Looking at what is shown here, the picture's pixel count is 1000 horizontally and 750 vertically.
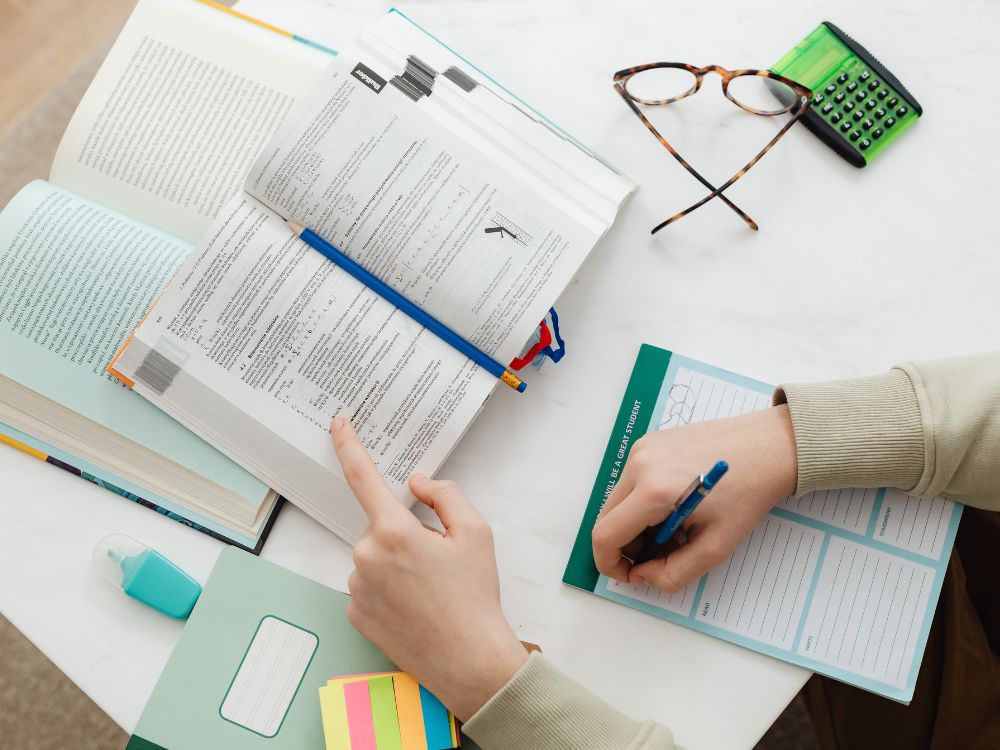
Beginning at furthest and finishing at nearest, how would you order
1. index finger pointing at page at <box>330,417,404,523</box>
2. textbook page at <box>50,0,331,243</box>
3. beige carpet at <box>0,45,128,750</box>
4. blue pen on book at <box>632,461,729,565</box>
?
beige carpet at <box>0,45,128,750</box> < textbook page at <box>50,0,331,243</box> < index finger pointing at page at <box>330,417,404,523</box> < blue pen on book at <box>632,461,729,565</box>

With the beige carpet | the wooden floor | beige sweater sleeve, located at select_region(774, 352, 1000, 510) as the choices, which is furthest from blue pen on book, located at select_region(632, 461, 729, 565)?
the wooden floor

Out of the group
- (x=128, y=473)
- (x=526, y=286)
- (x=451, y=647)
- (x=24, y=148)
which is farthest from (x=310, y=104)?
(x=24, y=148)

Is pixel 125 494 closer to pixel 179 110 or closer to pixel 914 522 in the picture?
pixel 179 110

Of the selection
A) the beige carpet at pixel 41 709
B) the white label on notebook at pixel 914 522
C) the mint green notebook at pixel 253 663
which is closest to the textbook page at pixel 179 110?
the mint green notebook at pixel 253 663

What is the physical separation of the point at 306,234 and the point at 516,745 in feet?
1.61

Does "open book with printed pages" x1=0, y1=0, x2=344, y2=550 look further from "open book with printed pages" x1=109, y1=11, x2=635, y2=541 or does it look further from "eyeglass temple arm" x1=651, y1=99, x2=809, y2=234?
"eyeglass temple arm" x1=651, y1=99, x2=809, y2=234

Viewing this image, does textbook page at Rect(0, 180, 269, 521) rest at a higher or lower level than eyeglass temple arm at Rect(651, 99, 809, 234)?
lower

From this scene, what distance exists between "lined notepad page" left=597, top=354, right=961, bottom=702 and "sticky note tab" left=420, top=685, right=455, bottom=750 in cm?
18

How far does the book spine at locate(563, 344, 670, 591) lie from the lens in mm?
768

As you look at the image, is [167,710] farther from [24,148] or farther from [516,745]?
[24,148]

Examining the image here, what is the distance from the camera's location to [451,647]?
709mm

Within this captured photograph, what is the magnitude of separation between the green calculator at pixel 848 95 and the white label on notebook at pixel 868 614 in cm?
39

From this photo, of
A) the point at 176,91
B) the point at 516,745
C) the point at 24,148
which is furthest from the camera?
the point at 24,148

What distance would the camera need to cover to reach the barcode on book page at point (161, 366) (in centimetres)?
77
